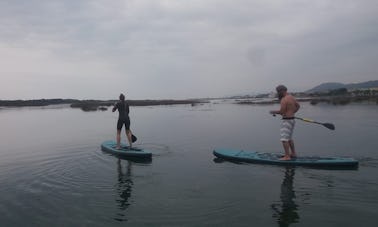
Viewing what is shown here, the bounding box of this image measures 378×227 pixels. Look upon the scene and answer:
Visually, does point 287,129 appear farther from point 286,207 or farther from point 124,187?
point 124,187

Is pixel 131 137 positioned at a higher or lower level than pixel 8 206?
higher

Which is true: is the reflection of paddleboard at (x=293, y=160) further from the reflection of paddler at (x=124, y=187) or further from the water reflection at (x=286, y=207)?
the reflection of paddler at (x=124, y=187)

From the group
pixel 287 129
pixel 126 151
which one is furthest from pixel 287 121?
pixel 126 151

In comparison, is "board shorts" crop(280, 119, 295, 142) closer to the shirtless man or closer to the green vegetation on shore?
the shirtless man

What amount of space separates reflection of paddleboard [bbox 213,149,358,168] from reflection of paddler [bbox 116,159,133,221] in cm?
404

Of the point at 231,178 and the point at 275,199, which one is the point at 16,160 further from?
the point at 275,199

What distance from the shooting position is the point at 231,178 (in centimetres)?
1145

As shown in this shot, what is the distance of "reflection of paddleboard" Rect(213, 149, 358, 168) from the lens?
40.2 feet

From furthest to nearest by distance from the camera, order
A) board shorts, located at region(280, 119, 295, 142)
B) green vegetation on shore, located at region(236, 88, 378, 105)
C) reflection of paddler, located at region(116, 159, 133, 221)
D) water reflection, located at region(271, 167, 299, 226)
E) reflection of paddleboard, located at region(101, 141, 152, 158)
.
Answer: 1. green vegetation on shore, located at region(236, 88, 378, 105)
2. reflection of paddleboard, located at region(101, 141, 152, 158)
3. board shorts, located at region(280, 119, 295, 142)
4. reflection of paddler, located at region(116, 159, 133, 221)
5. water reflection, located at region(271, 167, 299, 226)

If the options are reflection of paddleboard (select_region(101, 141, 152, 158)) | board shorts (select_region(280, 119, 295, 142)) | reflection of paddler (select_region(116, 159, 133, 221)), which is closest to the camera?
reflection of paddler (select_region(116, 159, 133, 221))

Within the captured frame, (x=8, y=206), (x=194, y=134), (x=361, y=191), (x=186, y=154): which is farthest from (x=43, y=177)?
(x=194, y=134)

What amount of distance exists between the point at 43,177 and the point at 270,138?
13.2 metres

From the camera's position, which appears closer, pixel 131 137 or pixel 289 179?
pixel 289 179

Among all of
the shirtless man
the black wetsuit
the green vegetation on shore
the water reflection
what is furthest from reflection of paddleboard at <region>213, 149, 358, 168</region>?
the green vegetation on shore
